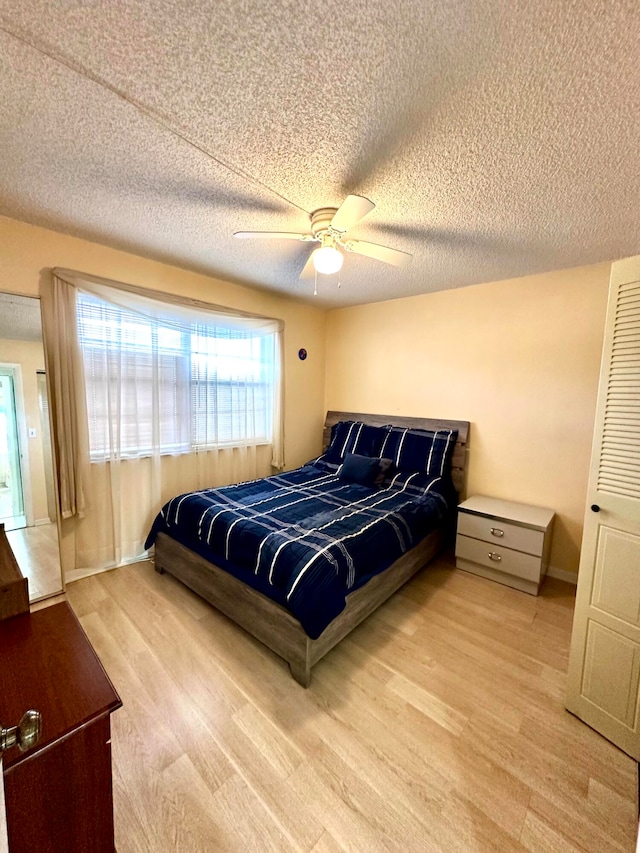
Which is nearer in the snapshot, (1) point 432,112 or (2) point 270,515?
(1) point 432,112

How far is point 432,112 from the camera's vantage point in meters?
1.15

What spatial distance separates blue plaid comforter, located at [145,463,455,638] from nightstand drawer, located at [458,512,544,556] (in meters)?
0.21

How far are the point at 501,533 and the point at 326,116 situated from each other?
105 inches

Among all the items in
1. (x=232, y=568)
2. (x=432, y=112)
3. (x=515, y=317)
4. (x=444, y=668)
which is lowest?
(x=444, y=668)

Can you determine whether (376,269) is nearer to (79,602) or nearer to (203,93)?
(203,93)

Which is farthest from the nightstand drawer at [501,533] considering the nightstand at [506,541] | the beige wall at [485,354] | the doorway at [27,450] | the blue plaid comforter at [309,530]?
the doorway at [27,450]

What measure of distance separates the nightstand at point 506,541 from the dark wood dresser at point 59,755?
2.49 m

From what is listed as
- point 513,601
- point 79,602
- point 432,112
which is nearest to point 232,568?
point 79,602

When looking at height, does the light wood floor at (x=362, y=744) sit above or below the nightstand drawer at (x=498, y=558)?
below

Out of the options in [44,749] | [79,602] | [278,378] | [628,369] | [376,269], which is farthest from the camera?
[278,378]

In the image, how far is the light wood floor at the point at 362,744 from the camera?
1.11 meters

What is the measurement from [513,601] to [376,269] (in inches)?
104

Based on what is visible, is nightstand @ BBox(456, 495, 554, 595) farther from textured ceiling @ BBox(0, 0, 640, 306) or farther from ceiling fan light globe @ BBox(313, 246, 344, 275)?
ceiling fan light globe @ BBox(313, 246, 344, 275)

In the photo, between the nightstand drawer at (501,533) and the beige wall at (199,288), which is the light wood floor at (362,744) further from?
the beige wall at (199,288)
